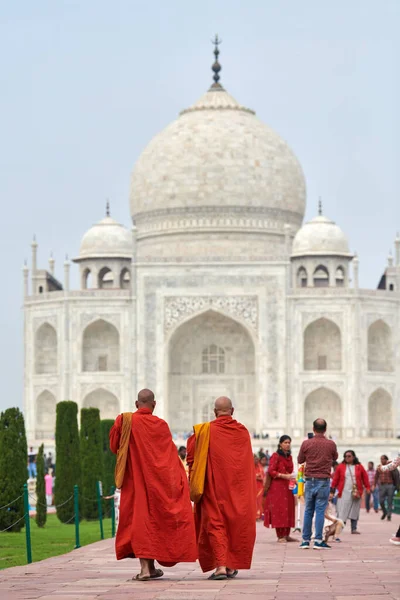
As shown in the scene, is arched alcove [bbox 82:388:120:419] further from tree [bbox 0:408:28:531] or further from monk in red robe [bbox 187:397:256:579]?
monk in red robe [bbox 187:397:256:579]

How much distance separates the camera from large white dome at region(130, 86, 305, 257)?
129 feet

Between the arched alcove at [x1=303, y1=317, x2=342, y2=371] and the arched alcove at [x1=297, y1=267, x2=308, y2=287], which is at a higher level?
the arched alcove at [x1=297, y1=267, x2=308, y2=287]

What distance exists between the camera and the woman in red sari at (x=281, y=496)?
42.7 ft

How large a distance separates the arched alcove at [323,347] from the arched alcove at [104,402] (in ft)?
16.7

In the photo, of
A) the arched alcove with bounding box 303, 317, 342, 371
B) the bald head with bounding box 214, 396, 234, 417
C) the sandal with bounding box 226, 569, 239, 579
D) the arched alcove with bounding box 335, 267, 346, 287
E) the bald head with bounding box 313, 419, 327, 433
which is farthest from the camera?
the arched alcove with bounding box 335, 267, 346, 287

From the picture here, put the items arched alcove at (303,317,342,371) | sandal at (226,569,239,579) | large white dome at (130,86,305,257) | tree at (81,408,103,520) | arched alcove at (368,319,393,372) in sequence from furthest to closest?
1. large white dome at (130,86,305,257)
2. arched alcove at (368,319,393,372)
3. arched alcove at (303,317,342,371)
4. tree at (81,408,103,520)
5. sandal at (226,569,239,579)

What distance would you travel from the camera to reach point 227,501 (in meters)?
8.86

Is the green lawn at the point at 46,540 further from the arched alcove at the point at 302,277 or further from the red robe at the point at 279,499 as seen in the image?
the arched alcove at the point at 302,277

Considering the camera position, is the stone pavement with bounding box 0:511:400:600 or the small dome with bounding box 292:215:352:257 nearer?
the stone pavement with bounding box 0:511:400:600

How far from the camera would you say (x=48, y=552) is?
12.5 m

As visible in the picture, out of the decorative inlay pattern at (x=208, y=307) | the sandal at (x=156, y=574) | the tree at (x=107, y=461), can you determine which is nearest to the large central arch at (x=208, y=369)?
the decorative inlay pattern at (x=208, y=307)

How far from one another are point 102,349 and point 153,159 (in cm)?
631

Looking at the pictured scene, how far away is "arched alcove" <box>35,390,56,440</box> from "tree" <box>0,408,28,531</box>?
71.3ft

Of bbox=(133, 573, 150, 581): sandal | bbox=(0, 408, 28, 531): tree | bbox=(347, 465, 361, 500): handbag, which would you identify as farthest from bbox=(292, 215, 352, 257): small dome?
bbox=(133, 573, 150, 581): sandal
